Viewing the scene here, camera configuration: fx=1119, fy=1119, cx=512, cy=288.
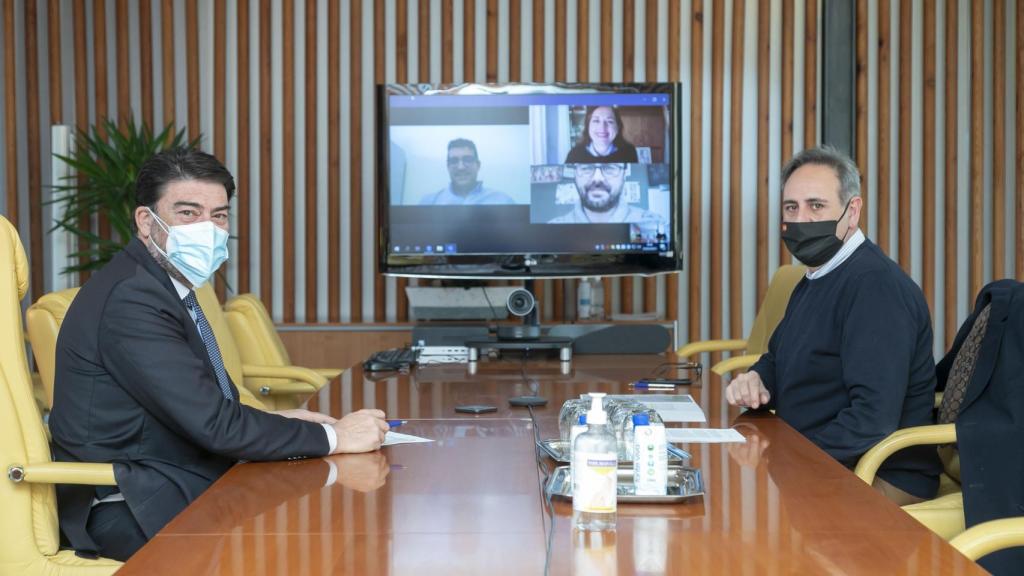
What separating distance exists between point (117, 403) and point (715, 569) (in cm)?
149

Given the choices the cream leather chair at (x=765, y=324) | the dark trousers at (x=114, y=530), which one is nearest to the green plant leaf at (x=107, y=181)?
the cream leather chair at (x=765, y=324)

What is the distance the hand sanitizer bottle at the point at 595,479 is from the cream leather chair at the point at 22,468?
1.09 m

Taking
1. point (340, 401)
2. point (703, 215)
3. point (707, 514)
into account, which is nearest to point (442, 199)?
point (703, 215)

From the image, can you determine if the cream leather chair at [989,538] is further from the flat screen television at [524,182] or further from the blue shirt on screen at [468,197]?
the blue shirt on screen at [468,197]

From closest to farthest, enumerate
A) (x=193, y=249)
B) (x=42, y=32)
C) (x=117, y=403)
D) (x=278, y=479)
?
(x=278, y=479)
(x=117, y=403)
(x=193, y=249)
(x=42, y=32)

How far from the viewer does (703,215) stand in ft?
20.0

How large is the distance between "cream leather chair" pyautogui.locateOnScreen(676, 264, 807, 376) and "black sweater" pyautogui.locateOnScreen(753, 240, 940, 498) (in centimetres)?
128

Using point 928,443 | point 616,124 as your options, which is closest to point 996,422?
point 928,443

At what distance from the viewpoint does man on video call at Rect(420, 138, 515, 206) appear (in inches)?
200

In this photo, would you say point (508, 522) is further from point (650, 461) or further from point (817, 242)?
point (817, 242)

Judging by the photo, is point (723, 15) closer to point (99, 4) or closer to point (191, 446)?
point (99, 4)

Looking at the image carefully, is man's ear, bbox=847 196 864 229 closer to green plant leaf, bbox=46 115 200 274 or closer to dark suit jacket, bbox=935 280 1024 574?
dark suit jacket, bbox=935 280 1024 574

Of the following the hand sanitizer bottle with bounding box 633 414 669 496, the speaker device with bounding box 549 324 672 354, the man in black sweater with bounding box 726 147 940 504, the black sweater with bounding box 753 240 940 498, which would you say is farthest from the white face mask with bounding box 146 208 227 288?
the speaker device with bounding box 549 324 672 354

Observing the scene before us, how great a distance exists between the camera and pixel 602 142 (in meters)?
5.00
